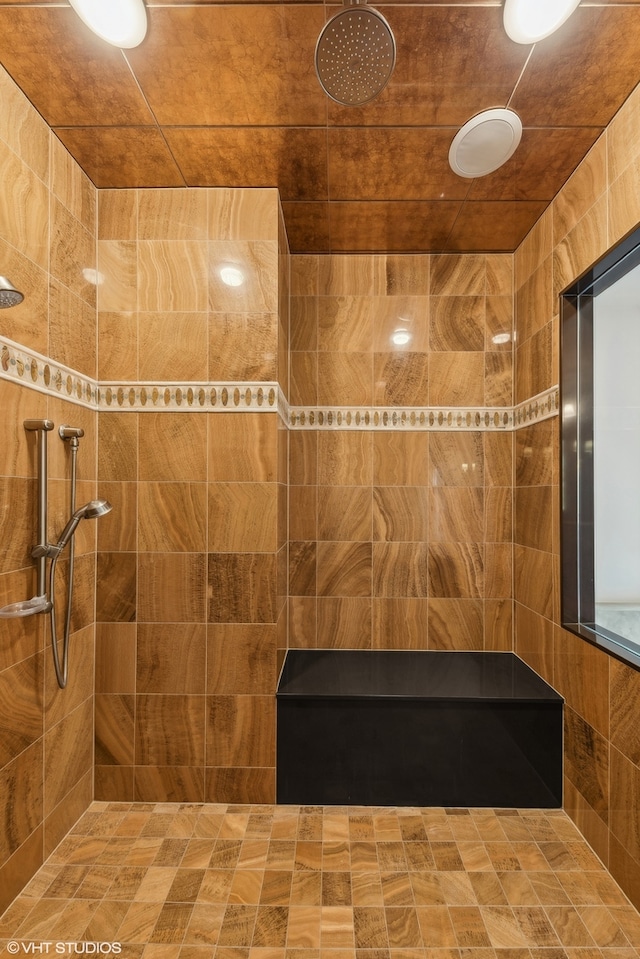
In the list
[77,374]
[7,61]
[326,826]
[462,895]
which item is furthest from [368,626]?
[7,61]

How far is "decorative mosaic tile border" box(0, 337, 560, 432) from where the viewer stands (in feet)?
5.60

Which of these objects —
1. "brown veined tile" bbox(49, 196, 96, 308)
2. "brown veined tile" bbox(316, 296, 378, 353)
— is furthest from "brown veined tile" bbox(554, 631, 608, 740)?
"brown veined tile" bbox(49, 196, 96, 308)

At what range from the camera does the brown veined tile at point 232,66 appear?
1.37 meters

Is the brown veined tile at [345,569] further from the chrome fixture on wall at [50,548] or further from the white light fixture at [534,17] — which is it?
the white light fixture at [534,17]

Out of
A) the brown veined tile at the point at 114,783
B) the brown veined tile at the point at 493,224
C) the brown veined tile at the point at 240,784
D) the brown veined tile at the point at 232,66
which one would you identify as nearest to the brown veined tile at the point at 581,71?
the brown veined tile at the point at 493,224

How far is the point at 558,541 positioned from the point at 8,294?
2.04m

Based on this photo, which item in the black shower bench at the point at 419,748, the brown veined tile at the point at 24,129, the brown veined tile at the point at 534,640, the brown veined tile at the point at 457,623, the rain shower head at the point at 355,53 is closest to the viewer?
the rain shower head at the point at 355,53

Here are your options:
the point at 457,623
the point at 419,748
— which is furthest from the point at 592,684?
the point at 457,623

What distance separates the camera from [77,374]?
1968 millimetres

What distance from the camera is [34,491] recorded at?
169 cm

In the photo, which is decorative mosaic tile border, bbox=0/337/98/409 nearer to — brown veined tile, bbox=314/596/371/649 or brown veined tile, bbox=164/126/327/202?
brown veined tile, bbox=164/126/327/202

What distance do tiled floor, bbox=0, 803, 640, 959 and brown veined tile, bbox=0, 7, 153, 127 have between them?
8.09 ft

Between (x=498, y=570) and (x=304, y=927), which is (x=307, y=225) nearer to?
(x=498, y=570)

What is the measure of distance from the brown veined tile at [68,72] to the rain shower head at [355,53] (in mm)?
646
